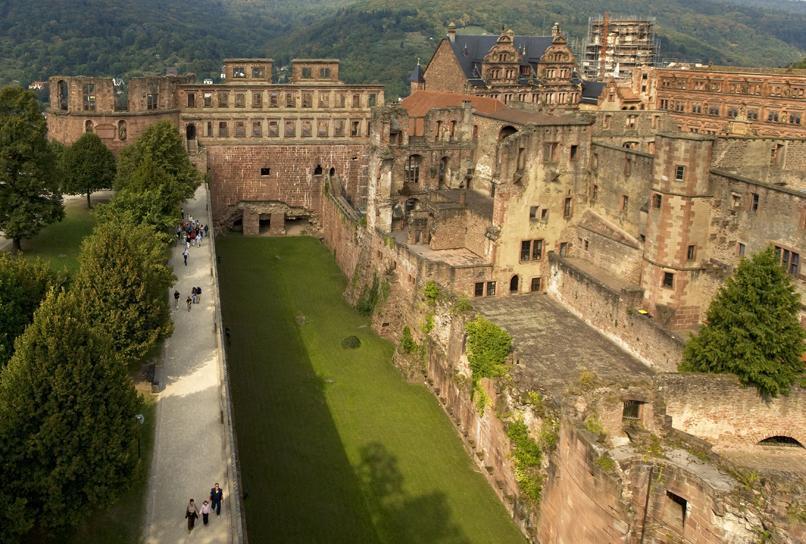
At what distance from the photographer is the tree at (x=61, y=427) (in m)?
22.3

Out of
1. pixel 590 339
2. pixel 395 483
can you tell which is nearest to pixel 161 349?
pixel 395 483

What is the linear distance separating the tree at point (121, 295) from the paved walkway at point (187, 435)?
2.00 metres

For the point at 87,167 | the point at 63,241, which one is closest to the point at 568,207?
the point at 63,241

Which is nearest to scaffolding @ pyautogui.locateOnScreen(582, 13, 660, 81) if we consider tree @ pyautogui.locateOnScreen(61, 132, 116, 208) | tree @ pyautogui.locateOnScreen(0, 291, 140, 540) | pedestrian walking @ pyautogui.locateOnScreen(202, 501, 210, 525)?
tree @ pyautogui.locateOnScreen(61, 132, 116, 208)

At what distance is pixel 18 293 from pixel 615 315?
23.8 meters

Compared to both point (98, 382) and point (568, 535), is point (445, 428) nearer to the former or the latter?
point (568, 535)

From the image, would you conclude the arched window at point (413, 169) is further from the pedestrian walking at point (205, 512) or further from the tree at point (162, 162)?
the pedestrian walking at point (205, 512)

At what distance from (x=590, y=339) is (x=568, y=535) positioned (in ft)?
43.9

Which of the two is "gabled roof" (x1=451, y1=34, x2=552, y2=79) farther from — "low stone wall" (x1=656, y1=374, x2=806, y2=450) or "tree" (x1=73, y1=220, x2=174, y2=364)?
"low stone wall" (x1=656, y1=374, x2=806, y2=450)

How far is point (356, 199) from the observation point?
65.5m

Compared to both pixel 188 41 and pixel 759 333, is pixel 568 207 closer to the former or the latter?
pixel 759 333

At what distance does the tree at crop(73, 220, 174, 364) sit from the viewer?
31.6 meters

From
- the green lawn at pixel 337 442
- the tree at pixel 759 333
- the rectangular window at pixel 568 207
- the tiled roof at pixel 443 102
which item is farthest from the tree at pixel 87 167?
the tree at pixel 759 333

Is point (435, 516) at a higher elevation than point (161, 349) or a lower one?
lower
